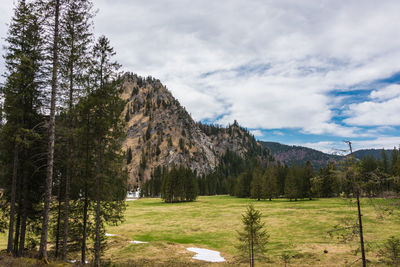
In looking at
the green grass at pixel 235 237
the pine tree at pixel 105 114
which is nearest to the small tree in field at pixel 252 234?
the green grass at pixel 235 237

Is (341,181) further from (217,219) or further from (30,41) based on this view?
(217,219)

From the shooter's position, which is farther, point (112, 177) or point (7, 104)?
point (112, 177)

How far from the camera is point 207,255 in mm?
30438

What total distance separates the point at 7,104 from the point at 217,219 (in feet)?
145

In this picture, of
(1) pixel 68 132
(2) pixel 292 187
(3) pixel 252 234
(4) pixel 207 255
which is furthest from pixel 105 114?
(2) pixel 292 187

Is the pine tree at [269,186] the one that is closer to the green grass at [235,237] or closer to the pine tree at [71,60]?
the green grass at [235,237]

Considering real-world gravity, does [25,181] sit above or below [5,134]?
below

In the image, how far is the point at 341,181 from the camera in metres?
14.8

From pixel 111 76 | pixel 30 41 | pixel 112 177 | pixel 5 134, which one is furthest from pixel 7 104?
pixel 112 177

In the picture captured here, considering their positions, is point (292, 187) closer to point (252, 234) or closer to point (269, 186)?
point (269, 186)

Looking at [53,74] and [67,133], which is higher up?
[53,74]

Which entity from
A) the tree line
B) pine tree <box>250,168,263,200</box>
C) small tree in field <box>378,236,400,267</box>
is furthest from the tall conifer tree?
pine tree <box>250,168,263,200</box>

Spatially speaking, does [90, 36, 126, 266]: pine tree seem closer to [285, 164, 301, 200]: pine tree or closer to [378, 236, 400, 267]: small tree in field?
[378, 236, 400, 267]: small tree in field

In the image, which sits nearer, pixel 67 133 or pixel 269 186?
pixel 67 133
